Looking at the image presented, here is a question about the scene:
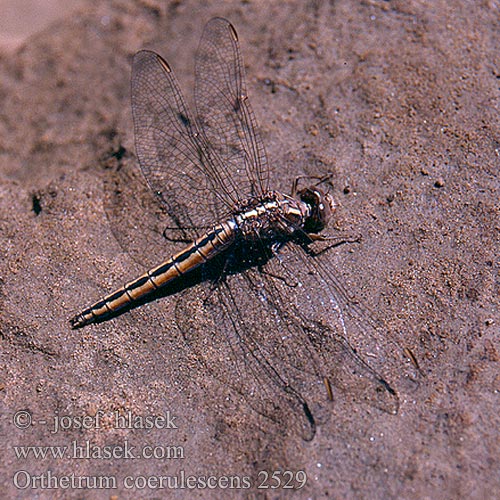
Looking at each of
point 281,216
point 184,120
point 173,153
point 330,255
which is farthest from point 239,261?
point 184,120

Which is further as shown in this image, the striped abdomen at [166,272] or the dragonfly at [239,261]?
the striped abdomen at [166,272]

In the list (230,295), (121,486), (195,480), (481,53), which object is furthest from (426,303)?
(481,53)

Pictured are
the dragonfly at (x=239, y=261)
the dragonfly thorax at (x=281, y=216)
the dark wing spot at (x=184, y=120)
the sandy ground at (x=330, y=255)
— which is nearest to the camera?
the sandy ground at (x=330, y=255)

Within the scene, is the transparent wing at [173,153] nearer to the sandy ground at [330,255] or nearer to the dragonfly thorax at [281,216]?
the dragonfly thorax at [281,216]

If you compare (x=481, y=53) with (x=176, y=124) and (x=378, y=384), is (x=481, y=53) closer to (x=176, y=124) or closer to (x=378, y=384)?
(x=176, y=124)

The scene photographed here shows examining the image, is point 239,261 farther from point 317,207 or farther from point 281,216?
point 317,207

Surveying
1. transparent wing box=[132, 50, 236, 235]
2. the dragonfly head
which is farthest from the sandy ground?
transparent wing box=[132, 50, 236, 235]

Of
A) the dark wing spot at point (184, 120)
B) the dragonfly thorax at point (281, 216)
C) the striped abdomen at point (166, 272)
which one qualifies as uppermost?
the dark wing spot at point (184, 120)

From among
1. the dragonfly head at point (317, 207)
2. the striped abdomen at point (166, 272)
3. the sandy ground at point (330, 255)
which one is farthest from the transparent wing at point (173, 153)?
the dragonfly head at point (317, 207)

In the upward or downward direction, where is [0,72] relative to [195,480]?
upward
